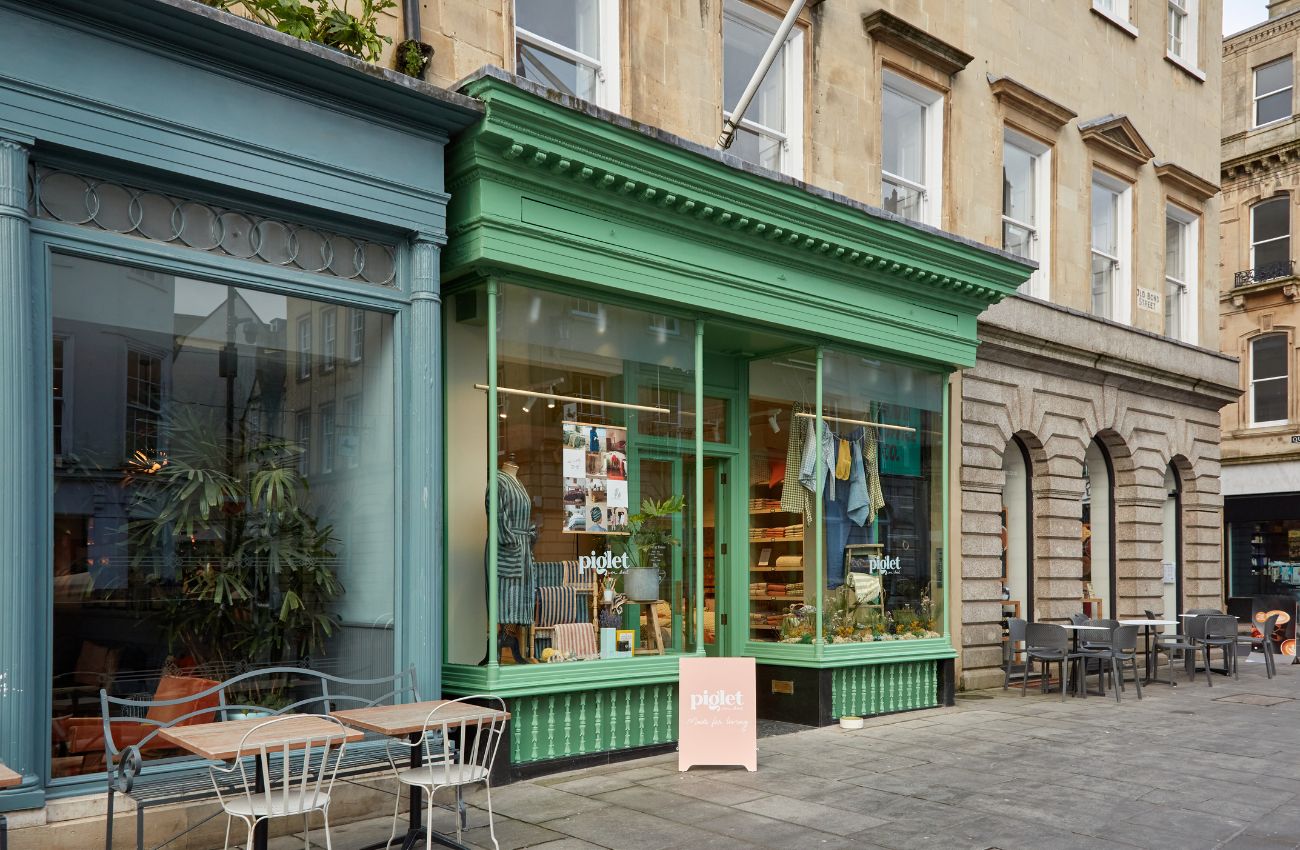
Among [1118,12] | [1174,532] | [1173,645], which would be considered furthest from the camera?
[1174,532]

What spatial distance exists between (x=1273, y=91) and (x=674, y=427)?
90.3 ft

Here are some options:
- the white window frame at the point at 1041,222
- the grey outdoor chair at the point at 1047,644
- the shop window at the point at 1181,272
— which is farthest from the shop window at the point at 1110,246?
the grey outdoor chair at the point at 1047,644

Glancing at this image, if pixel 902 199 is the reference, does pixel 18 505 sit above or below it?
below

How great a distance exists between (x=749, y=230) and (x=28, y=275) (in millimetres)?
6356

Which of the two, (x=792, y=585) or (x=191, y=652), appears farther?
(x=792, y=585)

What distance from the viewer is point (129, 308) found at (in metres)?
7.06

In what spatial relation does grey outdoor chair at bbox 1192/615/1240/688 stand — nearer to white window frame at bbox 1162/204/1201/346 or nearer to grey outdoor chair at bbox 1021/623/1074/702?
grey outdoor chair at bbox 1021/623/1074/702

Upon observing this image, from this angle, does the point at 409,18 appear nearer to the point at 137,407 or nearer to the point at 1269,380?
the point at 137,407

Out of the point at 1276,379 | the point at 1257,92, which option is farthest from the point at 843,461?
the point at 1257,92

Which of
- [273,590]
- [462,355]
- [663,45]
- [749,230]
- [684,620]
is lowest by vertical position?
[684,620]

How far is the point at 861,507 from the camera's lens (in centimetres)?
1260

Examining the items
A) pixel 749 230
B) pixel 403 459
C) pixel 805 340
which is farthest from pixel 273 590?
pixel 805 340

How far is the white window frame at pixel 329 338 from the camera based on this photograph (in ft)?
26.5

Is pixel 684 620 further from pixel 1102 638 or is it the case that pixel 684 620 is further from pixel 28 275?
pixel 1102 638
